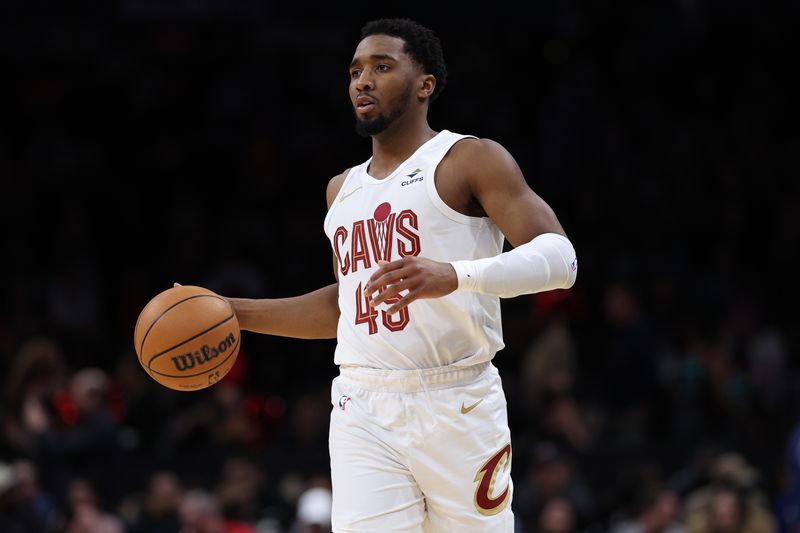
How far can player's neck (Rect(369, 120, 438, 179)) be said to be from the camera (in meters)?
5.37

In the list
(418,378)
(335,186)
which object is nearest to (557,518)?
(335,186)

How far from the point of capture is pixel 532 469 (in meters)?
10.7

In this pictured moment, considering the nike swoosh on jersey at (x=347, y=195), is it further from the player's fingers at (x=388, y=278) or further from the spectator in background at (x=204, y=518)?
the spectator in background at (x=204, y=518)

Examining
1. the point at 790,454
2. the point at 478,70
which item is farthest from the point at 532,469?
the point at 478,70

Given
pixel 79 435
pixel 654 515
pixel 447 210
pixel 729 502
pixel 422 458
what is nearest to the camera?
pixel 422 458

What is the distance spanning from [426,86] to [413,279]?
1297mm

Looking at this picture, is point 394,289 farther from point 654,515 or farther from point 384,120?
point 654,515

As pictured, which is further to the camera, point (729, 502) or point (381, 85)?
point (729, 502)

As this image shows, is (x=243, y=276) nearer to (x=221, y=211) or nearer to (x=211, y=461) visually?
(x=221, y=211)

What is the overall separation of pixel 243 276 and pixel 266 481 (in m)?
3.08

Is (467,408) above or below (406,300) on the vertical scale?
below

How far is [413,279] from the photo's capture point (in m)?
4.42

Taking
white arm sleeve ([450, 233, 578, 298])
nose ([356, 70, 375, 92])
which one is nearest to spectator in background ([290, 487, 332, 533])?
nose ([356, 70, 375, 92])

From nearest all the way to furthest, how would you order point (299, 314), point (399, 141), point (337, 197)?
1. point (399, 141)
2. point (337, 197)
3. point (299, 314)
